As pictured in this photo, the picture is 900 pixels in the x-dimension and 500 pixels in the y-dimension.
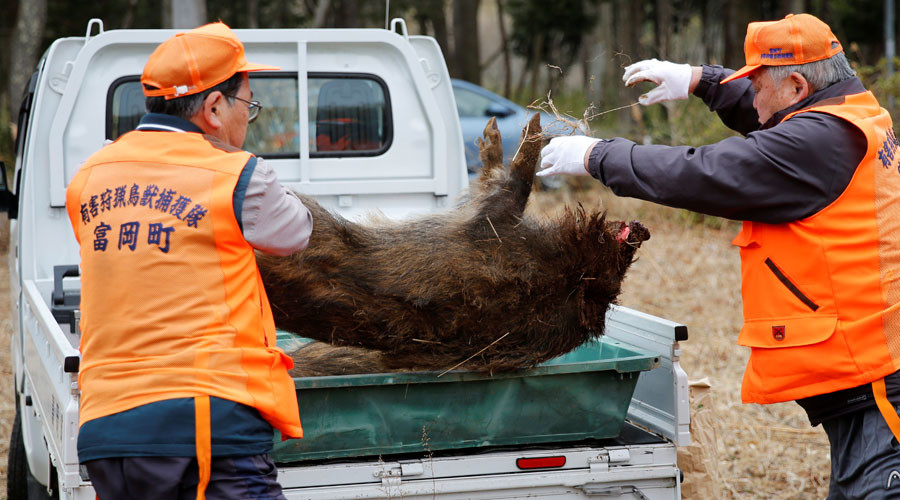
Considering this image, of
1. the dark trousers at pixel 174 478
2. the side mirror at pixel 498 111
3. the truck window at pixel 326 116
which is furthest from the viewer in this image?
the side mirror at pixel 498 111

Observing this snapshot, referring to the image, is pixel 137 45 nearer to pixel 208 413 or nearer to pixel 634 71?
pixel 634 71

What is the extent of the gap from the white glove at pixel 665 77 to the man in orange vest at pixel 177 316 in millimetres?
1680

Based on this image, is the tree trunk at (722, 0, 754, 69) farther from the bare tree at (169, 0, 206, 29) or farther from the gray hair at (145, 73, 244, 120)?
the gray hair at (145, 73, 244, 120)

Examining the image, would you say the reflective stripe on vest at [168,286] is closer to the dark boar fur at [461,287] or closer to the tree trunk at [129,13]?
the dark boar fur at [461,287]

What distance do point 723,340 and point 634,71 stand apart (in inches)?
196

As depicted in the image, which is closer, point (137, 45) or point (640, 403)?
point (640, 403)

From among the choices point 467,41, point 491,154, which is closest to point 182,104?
point 491,154

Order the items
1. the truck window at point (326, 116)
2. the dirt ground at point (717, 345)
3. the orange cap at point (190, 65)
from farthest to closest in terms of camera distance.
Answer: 1. the dirt ground at point (717, 345)
2. the truck window at point (326, 116)
3. the orange cap at point (190, 65)

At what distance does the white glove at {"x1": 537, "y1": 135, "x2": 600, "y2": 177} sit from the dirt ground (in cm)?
32

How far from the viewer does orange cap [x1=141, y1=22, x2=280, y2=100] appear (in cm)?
248

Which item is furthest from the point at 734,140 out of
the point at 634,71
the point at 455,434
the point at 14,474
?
the point at 14,474

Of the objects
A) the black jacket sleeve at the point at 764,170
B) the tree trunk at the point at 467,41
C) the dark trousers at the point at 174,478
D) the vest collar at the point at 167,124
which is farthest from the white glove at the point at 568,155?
the tree trunk at the point at 467,41

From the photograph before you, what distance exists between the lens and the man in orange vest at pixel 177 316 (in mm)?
2336

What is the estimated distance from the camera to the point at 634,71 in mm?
3611
